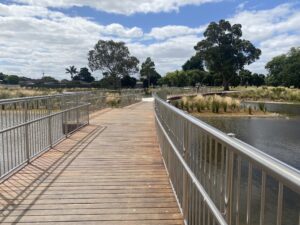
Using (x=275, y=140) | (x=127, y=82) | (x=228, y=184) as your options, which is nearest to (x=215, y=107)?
(x=275, y=140)

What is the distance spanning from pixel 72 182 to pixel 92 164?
1539 millimetres

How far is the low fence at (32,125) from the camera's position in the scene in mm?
7258

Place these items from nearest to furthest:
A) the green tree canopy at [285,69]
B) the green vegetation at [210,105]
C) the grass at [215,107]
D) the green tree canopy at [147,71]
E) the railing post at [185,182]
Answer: the railing post at [185,182]
the grass at [215,107]
the green vegetation at [210,105]
the green tree canopy at [147,71]
the green tree canopy at [285,69]

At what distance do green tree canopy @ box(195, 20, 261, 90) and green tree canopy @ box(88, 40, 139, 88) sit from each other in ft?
49.9

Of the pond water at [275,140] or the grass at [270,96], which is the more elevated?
the grass at [270,96]

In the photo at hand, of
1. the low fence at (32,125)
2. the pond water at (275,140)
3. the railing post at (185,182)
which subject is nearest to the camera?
the railing post at (185,182)

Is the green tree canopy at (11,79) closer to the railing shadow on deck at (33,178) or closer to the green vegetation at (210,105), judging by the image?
the green vegetation at (210,105)

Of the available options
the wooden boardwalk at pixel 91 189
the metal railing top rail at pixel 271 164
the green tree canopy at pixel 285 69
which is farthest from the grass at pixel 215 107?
the green tree canopy at pixel 285 69

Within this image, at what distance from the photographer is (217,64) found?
81688 mm

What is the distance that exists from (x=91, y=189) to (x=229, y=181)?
3879 millimetres

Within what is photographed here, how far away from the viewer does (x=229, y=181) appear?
115 inches

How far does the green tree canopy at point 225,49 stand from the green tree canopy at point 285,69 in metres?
23.9

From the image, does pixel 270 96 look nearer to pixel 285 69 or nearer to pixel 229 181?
pixel 285 69

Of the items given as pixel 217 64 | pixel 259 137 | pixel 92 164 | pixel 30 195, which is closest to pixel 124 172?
pixel 92 164
